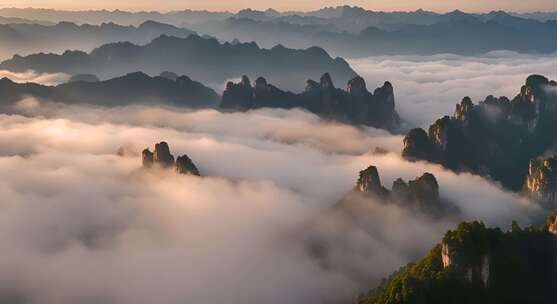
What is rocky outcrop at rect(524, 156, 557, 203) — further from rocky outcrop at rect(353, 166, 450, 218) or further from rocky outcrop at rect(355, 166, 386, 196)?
rocky outcrop at rect(355, 166, 386, 196)

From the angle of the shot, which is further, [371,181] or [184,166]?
[184,166]

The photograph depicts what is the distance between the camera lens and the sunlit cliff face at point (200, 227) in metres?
92.4

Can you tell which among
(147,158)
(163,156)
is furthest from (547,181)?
→ (147,158)

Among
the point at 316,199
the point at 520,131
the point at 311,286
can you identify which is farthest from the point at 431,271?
the point at 520,131

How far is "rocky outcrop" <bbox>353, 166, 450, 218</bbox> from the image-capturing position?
109m

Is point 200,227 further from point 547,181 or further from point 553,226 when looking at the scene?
point 547,181

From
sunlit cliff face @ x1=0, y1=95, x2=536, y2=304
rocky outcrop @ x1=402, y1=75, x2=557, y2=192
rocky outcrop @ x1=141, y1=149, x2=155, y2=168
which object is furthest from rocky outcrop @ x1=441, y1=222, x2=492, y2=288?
rocky outcrop @ x1=141, y1=149, x2=155, y2=168

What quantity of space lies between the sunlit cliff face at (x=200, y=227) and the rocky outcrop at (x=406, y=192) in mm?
1917

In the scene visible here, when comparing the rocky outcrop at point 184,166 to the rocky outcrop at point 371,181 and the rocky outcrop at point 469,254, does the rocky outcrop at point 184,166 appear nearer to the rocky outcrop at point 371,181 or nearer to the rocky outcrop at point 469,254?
the rocky outcrop at point 371,181

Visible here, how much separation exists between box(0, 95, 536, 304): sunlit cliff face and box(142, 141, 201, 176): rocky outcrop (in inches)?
82.6

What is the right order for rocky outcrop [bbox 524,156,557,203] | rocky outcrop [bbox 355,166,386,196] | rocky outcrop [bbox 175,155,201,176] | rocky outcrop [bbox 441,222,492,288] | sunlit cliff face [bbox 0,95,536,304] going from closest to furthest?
rocky outcrop [bbox 441,222,492,288] → sunlit cliff face [bbox 0,95,536,304] → rocky outcrop [bbox 355,166,386,196] → rocky outcrop [bbox 524,156,557,203] → rocky outcrop [bbox 175,155,201,176]

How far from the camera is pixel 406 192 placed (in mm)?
109500

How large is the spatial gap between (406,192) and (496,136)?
75.6 metres

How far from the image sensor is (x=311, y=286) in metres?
90.1
